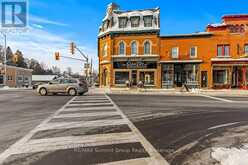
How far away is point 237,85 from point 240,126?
31545 mm

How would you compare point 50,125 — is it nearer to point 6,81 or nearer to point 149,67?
point 149,67

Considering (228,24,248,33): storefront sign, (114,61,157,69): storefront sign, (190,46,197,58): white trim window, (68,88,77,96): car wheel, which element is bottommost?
(68,88,77,96): car wheel

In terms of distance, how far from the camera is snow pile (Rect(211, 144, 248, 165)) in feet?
17.9

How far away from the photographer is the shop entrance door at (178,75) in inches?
1623

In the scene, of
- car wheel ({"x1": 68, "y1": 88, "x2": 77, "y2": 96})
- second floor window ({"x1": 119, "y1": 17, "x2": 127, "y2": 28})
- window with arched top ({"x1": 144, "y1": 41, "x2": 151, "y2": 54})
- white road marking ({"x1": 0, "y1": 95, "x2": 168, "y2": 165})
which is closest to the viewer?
white road marking ({"x1": 0, "y1": 95, "x2": 168, "y2": 165})

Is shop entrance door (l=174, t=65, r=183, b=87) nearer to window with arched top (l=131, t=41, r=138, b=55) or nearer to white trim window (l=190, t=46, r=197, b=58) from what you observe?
white trim window (l=190, t=46, r=197, b=58)

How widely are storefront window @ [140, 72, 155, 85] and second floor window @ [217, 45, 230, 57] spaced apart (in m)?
9.48

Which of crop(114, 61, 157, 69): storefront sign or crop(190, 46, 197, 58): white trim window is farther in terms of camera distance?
crop(114, 61, 157, 69): storefront sign

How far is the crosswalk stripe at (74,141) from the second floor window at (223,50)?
34324 mm

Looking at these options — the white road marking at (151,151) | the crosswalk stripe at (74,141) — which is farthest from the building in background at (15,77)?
the white road marking at (151,151)

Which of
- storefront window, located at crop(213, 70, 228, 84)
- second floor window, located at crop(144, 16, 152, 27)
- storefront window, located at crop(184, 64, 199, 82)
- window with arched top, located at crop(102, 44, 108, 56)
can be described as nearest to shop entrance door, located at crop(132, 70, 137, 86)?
window with arched top, located at crop(102, 44, 108, 56)

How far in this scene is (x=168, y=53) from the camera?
41.0m

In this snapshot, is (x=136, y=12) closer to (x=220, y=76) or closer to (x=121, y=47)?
(x=121, y=47)

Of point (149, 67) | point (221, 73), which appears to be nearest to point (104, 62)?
point (149, 67)
